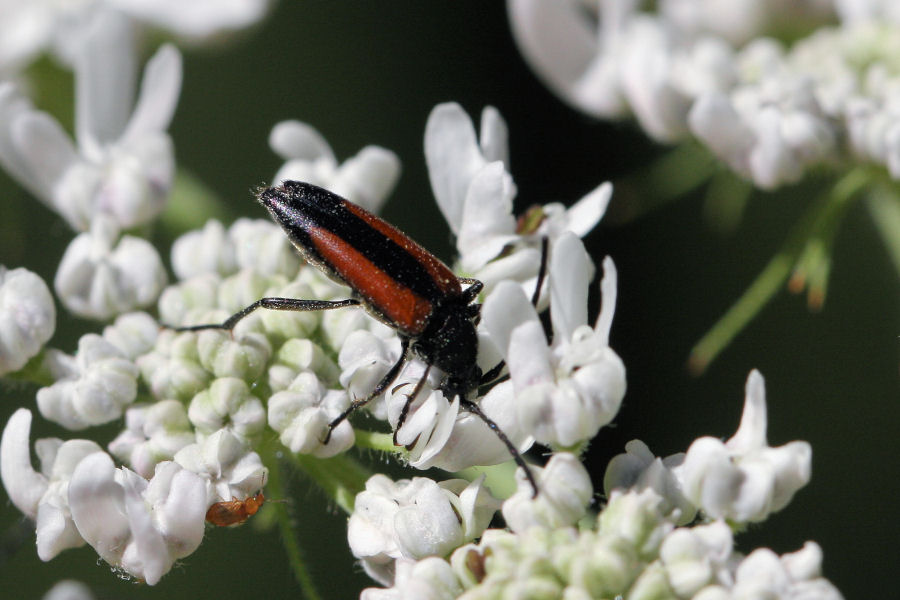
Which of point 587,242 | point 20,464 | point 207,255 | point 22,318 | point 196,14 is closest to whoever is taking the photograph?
point 20,464

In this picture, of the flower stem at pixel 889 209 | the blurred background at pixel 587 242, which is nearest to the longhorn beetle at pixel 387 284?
the blurred background at pixel 587 242

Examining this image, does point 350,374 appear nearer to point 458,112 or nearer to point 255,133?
point 458,112

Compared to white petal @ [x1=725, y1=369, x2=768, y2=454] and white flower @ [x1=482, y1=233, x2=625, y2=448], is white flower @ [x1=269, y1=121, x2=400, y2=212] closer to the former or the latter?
white flower @ [x1=482, y1=233, x2=625, y2=448]

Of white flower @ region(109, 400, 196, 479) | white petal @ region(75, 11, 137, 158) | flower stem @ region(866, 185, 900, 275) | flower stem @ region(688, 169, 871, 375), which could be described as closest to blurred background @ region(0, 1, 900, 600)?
flower stem @ region(688, 169, 871, 375)

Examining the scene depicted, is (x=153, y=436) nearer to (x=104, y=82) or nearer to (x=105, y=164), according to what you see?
(x=105, y=164)

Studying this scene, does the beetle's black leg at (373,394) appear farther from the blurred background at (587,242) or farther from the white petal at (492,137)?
the blurred background at (587,242)

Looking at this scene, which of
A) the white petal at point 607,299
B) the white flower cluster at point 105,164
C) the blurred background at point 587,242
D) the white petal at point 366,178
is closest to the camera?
the white petal at point 607,299

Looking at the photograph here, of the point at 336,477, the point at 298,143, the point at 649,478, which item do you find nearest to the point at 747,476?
the point at 649,478
